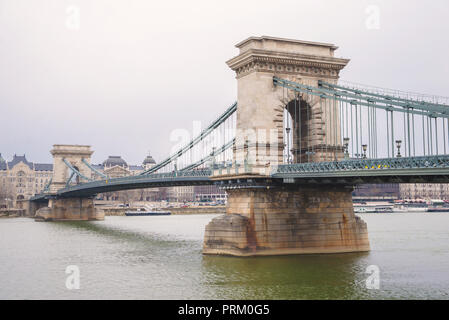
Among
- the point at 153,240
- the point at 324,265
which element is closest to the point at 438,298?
the point at 324,265

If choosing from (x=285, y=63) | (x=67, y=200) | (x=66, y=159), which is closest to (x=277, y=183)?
(x=285, y=63)

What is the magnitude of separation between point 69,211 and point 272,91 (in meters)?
72.1

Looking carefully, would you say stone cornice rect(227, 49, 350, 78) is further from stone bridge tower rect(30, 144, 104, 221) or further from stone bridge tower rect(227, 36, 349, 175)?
stone bridge tower rect(30, 144, 104, 221)

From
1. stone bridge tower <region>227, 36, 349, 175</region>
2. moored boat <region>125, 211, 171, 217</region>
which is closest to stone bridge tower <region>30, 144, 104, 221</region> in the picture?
moored boat <region>125, 211, 171, 217</region>

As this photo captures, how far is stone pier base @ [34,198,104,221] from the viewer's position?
102 m

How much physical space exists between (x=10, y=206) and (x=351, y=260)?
129088 millimetres

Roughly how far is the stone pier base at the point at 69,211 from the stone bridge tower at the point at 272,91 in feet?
222

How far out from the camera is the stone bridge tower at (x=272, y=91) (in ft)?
132

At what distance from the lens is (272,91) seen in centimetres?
4088

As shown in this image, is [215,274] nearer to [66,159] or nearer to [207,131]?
[207,131]

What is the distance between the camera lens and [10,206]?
14875 centimetres

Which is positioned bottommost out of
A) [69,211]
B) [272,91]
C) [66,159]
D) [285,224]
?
[69,211]

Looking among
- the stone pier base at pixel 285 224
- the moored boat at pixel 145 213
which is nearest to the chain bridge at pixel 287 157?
the stone pier base at pixel 285 224
